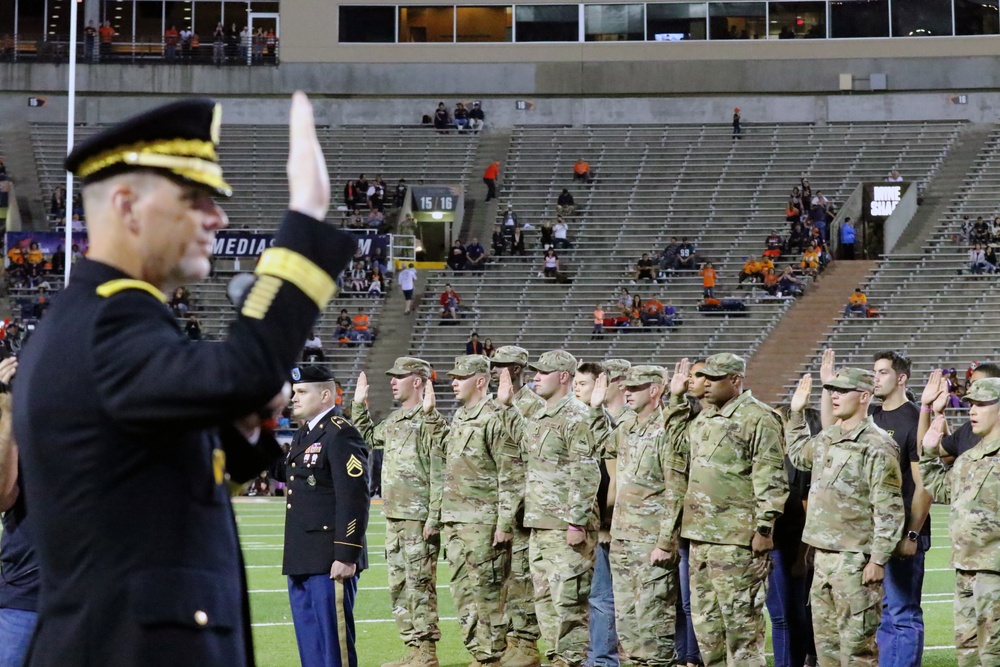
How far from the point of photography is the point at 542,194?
124 feet

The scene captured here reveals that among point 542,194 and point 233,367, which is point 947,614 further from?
point 542,194

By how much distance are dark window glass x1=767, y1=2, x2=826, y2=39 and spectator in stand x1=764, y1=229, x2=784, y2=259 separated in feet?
29.7

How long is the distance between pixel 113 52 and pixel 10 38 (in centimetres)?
339

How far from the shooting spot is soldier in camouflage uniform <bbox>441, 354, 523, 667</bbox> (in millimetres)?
10305

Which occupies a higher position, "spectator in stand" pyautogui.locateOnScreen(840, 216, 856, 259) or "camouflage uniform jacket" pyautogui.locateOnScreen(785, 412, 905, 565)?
"spectator in stand" pyautogui.locateOnScreen(840, 216, 856, 259)

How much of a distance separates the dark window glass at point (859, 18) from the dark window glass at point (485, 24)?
9533mm

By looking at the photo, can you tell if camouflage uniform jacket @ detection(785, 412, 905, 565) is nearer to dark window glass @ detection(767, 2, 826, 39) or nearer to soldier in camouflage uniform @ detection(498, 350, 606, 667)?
soldier in camouflage uniform @ detection(498, 350, 606, 667)

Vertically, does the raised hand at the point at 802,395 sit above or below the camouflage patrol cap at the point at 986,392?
below

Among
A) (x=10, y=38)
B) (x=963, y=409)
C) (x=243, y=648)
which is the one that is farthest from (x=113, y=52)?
(x=243, y=648)

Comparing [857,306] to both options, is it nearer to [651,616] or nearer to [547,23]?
[547,23]

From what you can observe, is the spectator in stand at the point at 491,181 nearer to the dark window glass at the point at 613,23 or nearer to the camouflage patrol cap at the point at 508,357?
the dark window glass at the point at 613,23

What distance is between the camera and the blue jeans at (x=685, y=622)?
393 inches

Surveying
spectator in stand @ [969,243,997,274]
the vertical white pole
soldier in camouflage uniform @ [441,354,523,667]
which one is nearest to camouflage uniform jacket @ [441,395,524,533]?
soldier in camouflage uniform @ [441,354,523,667]

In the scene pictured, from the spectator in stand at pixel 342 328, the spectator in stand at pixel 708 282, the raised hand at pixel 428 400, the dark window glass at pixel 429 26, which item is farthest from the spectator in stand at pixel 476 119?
the raised hand at pixel 428 400
